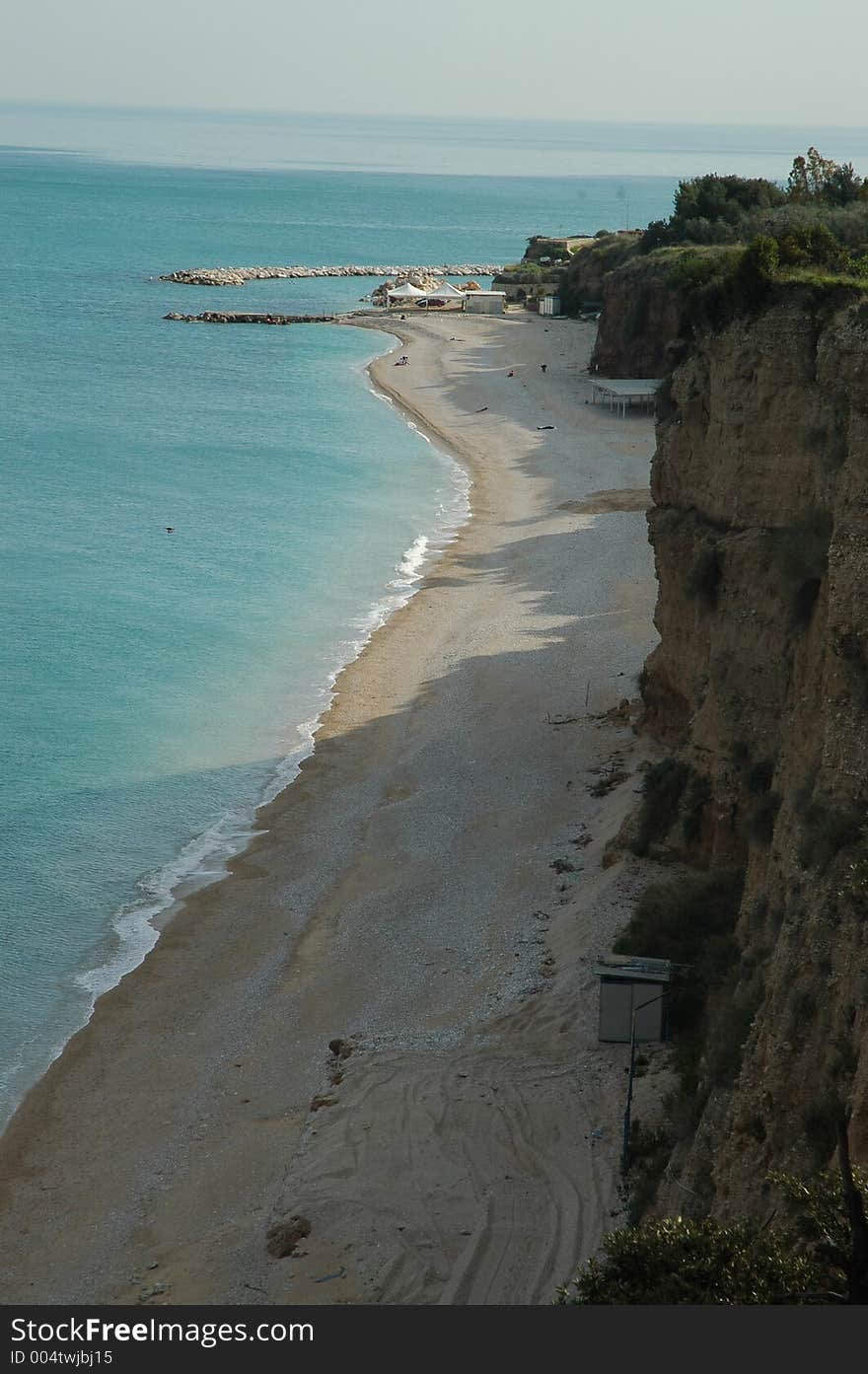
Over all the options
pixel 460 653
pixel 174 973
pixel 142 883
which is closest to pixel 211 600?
pixel 460 653

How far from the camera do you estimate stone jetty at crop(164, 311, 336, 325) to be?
10119cm

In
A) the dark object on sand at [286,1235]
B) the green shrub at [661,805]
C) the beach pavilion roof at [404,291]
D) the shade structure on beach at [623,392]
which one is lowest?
the dark object on sand at [286,1235]

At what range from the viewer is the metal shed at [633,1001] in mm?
17062

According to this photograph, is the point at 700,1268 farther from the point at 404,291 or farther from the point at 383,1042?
the point at 404,291

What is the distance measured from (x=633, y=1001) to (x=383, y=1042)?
142 inches

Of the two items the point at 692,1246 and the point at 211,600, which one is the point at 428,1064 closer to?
the point at 692,1246

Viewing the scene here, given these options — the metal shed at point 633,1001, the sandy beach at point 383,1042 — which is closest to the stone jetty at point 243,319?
the sandy beach at point 383,1042

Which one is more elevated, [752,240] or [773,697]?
[752,240]

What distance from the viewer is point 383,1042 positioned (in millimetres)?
18844

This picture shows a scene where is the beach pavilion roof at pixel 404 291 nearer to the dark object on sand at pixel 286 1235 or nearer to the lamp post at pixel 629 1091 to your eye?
the lamp post at pixel 629 1091

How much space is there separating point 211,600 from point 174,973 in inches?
853

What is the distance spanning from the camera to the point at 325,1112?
17.4 metres

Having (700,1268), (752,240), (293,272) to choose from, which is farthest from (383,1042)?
(293,272)

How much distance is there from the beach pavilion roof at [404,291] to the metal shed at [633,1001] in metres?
99.7
